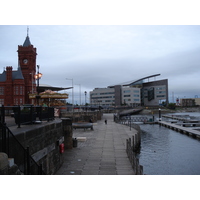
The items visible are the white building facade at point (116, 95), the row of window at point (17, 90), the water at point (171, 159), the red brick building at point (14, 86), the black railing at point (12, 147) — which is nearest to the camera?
the black railing at point (12, 147)

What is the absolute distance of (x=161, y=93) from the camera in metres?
146

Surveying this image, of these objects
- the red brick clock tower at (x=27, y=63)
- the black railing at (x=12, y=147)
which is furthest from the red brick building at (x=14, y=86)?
the black railing at (x=12, y=147)

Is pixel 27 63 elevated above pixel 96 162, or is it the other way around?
pixel 27 63

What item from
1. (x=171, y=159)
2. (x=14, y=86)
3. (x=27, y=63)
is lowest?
(x=171, y=159)

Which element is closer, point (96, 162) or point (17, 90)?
point (96, 162)

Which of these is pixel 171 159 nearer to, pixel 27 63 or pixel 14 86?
pixel 14 86

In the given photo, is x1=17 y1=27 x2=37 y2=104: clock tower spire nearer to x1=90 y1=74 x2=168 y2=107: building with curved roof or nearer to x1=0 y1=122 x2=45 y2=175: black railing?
x1=0 y1=122 x2=45 y2=175: black railing

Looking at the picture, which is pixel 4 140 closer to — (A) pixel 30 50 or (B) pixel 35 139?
(B) pixel 35 139

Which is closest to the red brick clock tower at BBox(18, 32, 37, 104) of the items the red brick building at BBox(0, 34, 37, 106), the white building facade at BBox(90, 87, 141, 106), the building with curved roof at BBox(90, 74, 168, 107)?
the red brick building at BBox(0, 34, 37, 106)

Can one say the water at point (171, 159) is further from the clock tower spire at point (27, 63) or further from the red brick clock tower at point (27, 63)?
the clock tower spire at point (27, 63)

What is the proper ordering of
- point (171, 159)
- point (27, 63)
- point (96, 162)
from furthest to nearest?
point (27, 63) → point (171, 159) → point (96, 162)

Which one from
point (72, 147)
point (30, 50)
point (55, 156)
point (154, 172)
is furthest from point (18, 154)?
point (30, 50)

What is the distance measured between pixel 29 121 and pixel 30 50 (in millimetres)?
58740

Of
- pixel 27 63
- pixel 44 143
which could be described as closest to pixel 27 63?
pixel 27 63
